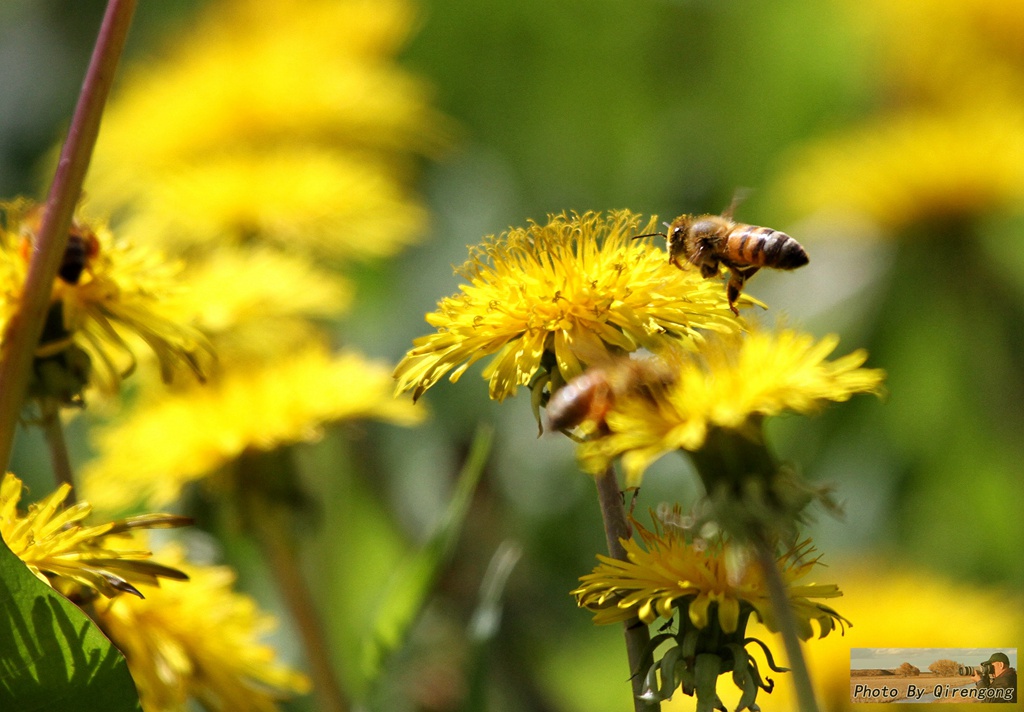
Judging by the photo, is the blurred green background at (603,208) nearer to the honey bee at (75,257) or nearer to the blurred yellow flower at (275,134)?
the blurred yellow flower at (275,134)

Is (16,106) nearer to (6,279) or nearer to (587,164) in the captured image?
(587,164)

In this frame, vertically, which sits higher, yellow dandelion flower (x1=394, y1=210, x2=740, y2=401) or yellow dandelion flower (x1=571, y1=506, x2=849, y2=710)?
yellow dandelion flower (x1=394, y1=210, x2=740, y2=401)

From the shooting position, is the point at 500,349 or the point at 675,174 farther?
the point at 675,174

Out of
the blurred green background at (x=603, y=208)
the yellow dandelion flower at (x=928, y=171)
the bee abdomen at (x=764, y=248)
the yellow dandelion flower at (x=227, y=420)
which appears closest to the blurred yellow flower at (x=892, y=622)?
the blurred green background at (x=603, y=208)

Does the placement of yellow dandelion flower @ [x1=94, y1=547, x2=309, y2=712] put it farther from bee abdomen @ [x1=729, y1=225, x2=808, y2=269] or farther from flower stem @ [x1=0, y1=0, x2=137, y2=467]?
bee abdomen @ [x1=729, y1=225, x2=808, y2=269]

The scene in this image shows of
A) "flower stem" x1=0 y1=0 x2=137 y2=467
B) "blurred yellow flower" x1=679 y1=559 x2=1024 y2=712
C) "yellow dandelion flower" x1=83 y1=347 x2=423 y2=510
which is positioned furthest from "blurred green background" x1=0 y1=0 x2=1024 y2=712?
"flower stem" x1=0 y1=0 x2=137 y2=467

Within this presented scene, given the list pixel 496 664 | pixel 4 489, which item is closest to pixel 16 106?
pixel 496 664
